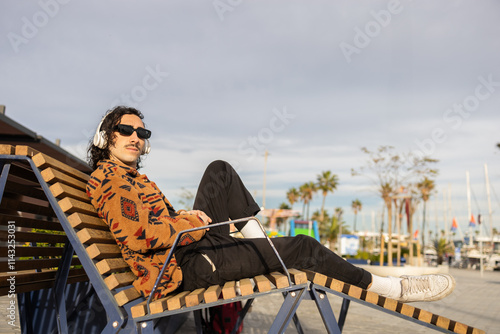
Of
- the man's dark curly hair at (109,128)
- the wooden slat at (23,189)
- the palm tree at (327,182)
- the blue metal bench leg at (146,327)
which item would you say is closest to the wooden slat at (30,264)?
the wooden slat at (23,189)

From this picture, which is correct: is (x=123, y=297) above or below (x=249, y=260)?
below

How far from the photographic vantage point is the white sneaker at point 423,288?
292 centimetres

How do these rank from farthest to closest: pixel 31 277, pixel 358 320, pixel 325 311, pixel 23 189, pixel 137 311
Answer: pixel 358 320 → pixel 31 277 → pixel 23 189 → pixel 325 311 → pixel 137 311

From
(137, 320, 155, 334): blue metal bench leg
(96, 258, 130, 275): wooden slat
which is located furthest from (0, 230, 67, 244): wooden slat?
(137, 320, 155, 334): blue metal bench leg

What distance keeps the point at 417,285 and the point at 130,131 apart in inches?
81.9

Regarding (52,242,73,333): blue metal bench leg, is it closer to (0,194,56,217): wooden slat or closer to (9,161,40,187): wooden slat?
(0,194,56,217): wooden slat

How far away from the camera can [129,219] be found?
8.08ft

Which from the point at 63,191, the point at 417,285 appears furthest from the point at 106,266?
the point at 417,285

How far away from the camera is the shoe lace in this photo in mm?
2924

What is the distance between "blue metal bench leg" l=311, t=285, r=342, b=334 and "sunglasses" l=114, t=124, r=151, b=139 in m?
1.50

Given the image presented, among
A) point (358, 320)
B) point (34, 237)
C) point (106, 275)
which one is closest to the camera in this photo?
point (106, 275)

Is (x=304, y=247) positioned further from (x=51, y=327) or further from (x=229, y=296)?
(x=51, y=327)

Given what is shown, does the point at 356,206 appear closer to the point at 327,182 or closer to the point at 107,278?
the point at 327,182

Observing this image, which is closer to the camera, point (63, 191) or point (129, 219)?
point (63, 191)
